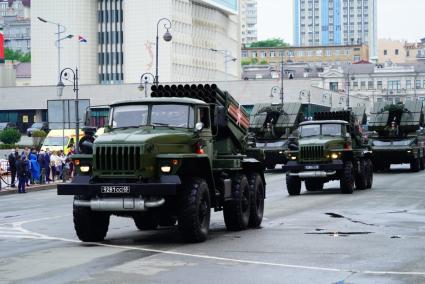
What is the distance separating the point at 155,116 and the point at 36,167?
29.1 metres

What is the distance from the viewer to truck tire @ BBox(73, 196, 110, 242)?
17.9 meters

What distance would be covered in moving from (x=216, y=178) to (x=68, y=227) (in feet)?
13.2

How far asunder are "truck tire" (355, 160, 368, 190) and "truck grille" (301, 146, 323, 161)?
2.46 m

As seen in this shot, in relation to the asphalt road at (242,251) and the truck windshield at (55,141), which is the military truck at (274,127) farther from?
the asphalt road at (242,251)

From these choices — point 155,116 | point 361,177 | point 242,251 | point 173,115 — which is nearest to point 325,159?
point 361,177

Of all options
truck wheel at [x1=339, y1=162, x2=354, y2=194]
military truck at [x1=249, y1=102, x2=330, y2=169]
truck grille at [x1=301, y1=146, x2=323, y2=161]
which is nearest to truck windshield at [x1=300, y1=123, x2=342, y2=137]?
truck grille at [x1=301, y1=146, x2=323, y2=161]

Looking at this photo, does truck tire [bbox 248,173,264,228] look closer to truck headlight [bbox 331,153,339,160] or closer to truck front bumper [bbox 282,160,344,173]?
truck front bumper [bbox 282,160,344,173]

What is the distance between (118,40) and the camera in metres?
146

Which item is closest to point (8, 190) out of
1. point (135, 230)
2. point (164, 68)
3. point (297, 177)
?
point (297, 177)

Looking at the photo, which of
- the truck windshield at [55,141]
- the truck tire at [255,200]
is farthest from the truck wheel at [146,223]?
the truck windshield at [55,141]

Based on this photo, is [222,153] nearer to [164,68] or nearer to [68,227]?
[68,227]

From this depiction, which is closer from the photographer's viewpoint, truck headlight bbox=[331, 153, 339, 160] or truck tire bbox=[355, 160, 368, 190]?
truck headlight bbox=[331, 153, 339, 160]

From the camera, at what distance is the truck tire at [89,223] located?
17.9 m

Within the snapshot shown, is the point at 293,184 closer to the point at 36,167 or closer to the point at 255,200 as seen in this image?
the point at 255,200
